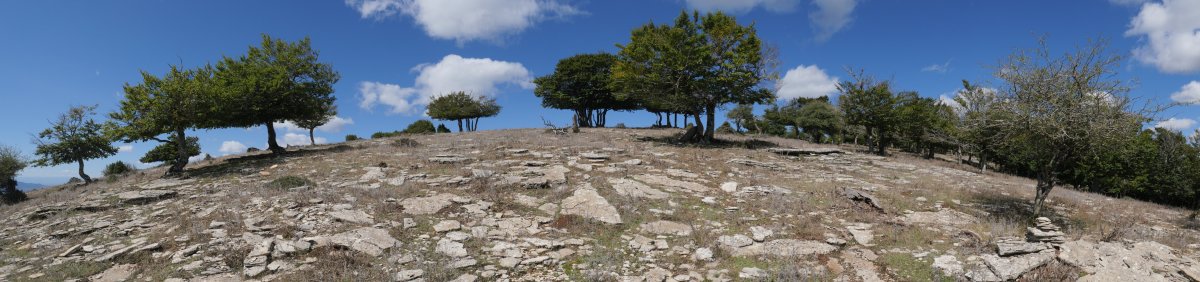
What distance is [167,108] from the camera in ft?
73.8

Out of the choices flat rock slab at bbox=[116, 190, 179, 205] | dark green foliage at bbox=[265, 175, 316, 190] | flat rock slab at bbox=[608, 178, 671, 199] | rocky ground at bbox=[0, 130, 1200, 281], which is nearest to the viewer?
rocky ground at bbox=[0, 130, 1200, 281]

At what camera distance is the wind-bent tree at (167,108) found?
71.9ft

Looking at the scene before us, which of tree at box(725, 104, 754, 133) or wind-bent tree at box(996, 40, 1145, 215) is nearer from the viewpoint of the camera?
wind-bent tree at box(996, 40, 1145, 215)

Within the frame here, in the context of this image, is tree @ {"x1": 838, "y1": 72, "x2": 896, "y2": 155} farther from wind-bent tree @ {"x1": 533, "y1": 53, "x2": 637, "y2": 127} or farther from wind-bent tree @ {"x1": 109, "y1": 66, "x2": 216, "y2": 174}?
wind-bent tree @ {"x1": 109, "y1": 66, "x2": 216, "y2": 174}

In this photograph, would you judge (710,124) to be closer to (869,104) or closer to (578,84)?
(869,104)

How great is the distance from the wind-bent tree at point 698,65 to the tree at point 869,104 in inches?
246

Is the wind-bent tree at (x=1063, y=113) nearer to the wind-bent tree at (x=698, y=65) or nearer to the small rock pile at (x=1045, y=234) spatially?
the small rock pile at (x=1045, y=234)

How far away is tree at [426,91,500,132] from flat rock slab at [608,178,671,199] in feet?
162

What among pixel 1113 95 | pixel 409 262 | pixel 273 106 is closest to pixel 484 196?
pixel 409 262

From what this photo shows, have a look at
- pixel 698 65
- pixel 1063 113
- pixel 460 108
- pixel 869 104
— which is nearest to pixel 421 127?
pixel 460 108

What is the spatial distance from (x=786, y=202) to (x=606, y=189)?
5.24 meters

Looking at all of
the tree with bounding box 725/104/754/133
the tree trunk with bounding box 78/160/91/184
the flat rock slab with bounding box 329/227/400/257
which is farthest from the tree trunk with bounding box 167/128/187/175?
the tree with bounding box 725/104/754/133

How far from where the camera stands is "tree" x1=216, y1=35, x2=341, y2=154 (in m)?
25.4

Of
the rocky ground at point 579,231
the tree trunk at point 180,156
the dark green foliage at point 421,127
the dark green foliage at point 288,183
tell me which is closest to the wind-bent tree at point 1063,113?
the rocky ground at point 579,231
